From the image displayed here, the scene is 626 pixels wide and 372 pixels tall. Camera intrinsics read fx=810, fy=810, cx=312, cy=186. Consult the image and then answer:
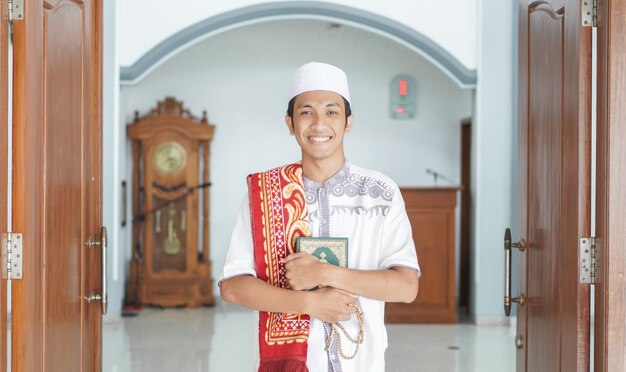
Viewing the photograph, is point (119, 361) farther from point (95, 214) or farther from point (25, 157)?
point (25, 157)

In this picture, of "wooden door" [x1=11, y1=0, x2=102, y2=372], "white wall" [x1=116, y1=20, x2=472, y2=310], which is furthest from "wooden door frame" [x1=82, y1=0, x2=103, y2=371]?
"white wall" [x1=116, y1=20, x2=472, y2=310]

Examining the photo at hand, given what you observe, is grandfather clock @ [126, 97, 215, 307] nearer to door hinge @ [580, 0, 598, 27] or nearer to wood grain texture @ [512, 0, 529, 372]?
wood grain texture @ [512, 0, 529, 372]

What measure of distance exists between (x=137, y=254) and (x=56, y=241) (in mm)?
5479

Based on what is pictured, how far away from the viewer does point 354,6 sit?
21.4ft

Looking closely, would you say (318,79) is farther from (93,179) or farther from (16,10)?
(93,179)

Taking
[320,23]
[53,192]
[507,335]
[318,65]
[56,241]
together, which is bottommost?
[507,335]

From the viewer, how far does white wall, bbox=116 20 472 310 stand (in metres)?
8.05

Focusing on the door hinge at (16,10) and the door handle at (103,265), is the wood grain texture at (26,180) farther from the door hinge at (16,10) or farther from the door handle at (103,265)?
the door handle at (103,265)

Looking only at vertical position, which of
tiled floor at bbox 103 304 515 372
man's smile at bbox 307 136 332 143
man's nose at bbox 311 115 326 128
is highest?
man's nose at bbox 311 115 326 128

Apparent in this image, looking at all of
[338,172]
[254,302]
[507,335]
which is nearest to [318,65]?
[338,172]

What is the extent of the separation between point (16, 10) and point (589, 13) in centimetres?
149

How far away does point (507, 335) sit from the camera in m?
6.45

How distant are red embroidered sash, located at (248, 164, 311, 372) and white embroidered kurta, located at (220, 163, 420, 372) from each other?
28 mm

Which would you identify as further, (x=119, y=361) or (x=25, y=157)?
(x=119, y=361)
